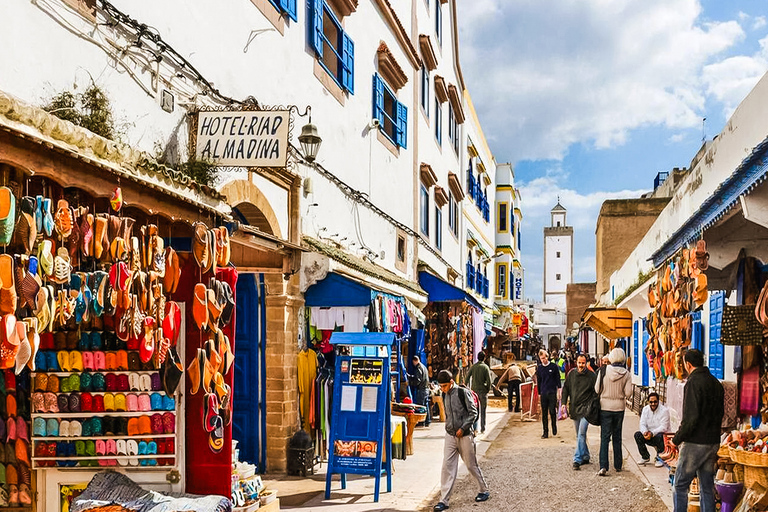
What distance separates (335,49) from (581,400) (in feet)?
22.6

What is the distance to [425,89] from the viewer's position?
20.8 m

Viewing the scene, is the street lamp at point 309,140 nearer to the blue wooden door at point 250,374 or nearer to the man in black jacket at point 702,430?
the blue wooden door at point 250,374

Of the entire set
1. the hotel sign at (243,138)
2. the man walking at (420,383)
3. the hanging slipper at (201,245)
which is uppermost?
the hotel sign at (243,138)

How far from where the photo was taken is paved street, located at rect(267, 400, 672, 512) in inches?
358

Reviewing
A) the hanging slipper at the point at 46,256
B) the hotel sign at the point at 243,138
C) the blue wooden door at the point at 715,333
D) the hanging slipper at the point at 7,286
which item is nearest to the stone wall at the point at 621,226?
the blue wooden door at the point at 715,333

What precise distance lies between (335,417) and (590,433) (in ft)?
27.5

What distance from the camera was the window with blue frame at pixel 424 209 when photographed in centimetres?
2022

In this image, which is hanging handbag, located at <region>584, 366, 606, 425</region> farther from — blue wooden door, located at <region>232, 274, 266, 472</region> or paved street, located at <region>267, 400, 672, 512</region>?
blue wooden door, located at <region>232, 274, 266, 472</region>

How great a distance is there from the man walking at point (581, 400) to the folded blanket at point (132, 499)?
279 inches

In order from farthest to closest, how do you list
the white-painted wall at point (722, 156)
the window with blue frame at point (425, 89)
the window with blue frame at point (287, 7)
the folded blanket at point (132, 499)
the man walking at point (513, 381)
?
1. the man walking at point (513, 381)
2. the window with blue frame at point (425, 89)
3. the window with blue frame at point (287, 7)
4. the white-painted wall at point (722, 156)
5. the folded blanket at point (132, 499)

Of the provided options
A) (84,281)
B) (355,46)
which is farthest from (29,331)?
(355,46)

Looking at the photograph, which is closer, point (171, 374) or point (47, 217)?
point (47, 217)

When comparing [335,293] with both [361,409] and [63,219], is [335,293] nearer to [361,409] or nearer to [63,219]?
[361,409]

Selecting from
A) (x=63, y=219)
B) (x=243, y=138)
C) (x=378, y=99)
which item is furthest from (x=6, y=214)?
(x=378, y=99)
